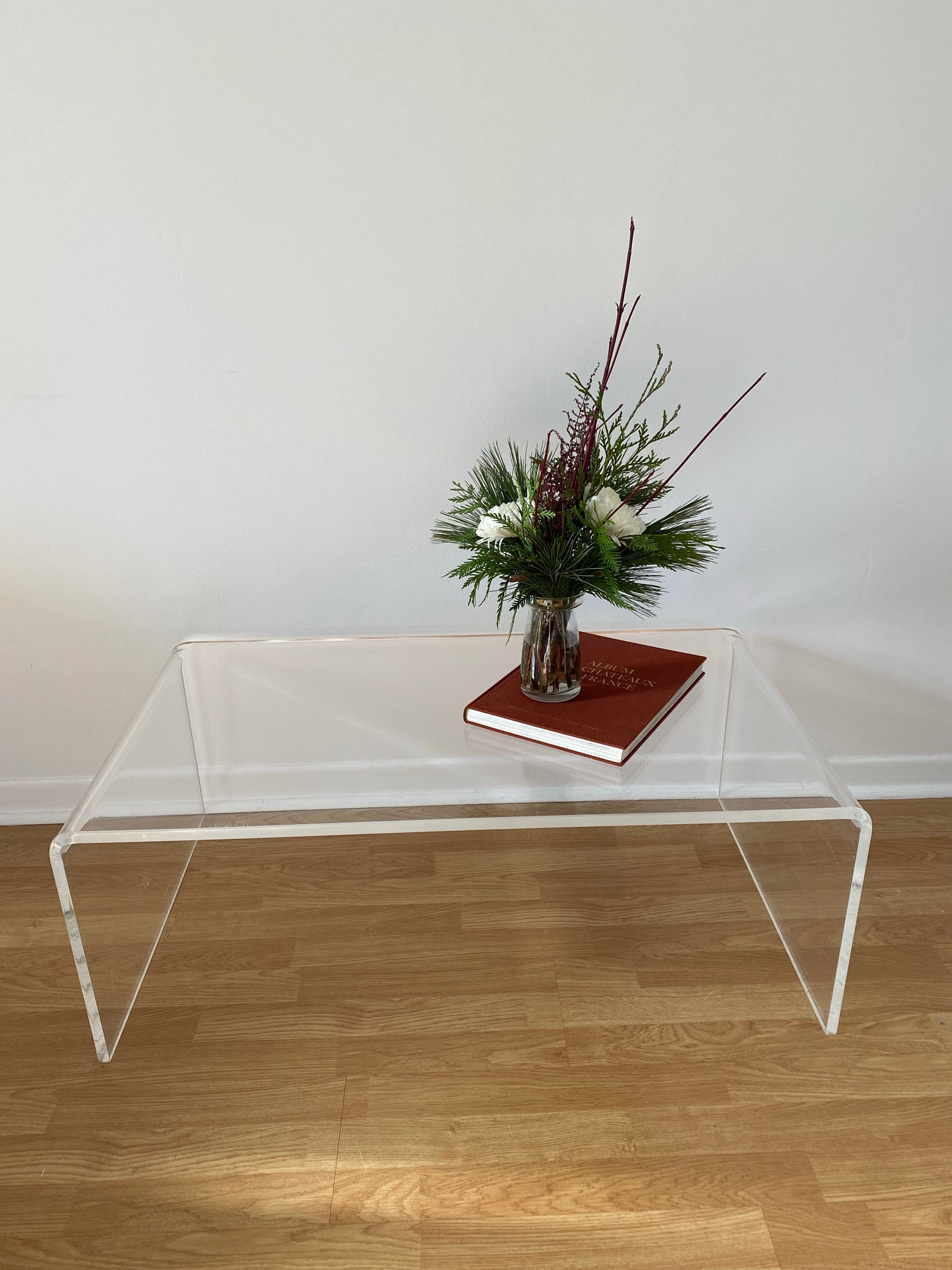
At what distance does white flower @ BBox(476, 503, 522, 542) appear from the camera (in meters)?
1.30

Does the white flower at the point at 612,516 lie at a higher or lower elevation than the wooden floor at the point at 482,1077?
higher

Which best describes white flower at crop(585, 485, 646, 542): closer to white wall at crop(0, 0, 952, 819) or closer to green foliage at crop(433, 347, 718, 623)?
green foliage at crop(433, 347, 718, 623)

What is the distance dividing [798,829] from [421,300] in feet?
3.54

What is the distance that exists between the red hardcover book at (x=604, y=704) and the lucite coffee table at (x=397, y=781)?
25 millimetres

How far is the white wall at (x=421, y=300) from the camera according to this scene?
1438mm

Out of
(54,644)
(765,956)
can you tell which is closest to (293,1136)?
(765,956)

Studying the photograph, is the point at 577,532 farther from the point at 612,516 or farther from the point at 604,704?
the point at 604,704

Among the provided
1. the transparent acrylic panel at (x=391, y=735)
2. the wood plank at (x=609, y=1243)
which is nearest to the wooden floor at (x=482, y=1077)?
the wood plank at (x=609, y=1243)

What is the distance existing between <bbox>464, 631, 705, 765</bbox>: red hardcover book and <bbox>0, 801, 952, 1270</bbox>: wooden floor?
443 millimetres

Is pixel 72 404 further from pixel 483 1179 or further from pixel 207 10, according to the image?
pixel 483 1179

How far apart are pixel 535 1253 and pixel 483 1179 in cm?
11

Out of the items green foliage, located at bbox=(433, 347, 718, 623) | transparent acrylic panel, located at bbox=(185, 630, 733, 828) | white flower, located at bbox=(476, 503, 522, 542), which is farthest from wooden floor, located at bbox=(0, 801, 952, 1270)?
white flower, located at bbox=(476, 503, 522, 542)

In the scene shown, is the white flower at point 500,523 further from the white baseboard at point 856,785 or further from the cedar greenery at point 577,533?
the white baseboard at point 856,785

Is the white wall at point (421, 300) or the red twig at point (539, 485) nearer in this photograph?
the red twig at point (539, 485)
